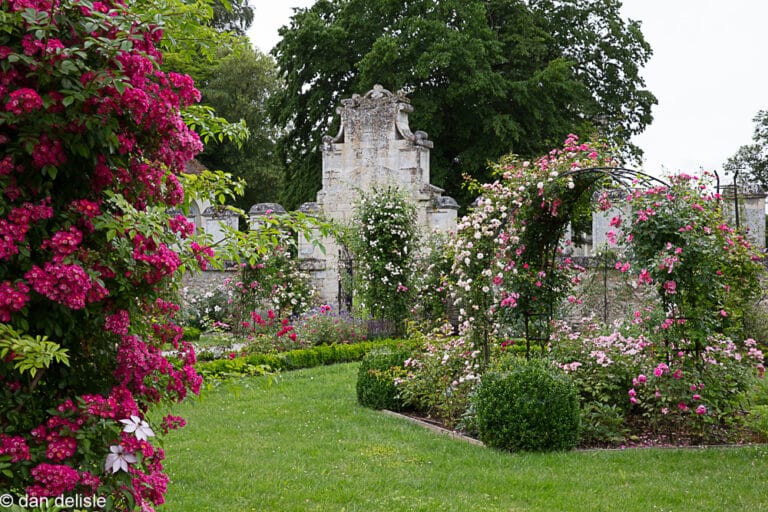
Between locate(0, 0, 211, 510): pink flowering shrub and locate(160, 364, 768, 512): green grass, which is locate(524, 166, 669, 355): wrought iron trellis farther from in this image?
locate(0, 0, 211, 510): pink flowering shrub

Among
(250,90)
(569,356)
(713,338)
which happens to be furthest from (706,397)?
(250,90)

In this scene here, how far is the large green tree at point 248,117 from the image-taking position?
29.1m

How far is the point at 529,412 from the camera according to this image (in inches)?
237

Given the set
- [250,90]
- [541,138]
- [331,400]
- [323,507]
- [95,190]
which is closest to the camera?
[95,190]

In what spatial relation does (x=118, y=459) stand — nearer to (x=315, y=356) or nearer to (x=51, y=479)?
(x=51, y=479)

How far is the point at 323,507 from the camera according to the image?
459 centimetres

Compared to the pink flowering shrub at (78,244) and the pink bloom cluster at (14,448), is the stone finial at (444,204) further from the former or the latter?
the pink bloom cluster at (14,448)

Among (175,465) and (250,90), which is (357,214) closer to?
(175,465)

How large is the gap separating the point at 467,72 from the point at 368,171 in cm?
509

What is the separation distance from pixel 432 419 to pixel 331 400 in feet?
4.53

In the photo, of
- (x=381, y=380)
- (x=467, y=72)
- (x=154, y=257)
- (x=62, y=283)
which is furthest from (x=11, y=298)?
(x=467, y=72)

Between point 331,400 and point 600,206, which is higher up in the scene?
point 600,206

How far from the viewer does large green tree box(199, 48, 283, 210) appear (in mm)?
29094

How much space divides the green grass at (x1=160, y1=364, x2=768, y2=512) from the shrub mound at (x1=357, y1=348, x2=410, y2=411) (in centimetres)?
66
